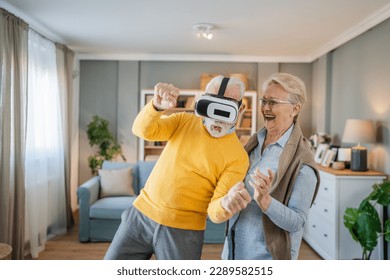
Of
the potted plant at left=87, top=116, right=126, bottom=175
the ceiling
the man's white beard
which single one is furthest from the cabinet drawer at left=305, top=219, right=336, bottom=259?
the potted plant at left=87, top=116, right=126, bottom=175

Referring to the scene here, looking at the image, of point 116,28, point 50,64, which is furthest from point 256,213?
point 50,64

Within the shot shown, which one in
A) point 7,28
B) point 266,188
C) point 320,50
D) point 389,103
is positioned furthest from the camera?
point 320,50

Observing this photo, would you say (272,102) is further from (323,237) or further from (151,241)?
(323,237)

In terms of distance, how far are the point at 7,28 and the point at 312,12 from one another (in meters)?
1.96

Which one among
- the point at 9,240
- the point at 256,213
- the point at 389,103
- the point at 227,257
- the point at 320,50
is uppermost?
the point at 320,50

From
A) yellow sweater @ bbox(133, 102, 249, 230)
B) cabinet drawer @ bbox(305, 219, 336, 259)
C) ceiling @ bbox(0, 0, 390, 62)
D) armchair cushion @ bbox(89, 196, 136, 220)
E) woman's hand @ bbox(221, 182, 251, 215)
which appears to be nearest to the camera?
woman's hand @ bbox(221, 182, 251, 215)

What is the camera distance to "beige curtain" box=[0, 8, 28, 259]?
225cm

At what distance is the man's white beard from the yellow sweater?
1cm

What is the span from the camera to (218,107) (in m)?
0.84

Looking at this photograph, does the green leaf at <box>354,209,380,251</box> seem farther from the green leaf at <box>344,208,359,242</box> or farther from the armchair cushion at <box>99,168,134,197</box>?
the armchair cushion at <box>99,168,134,197</box>

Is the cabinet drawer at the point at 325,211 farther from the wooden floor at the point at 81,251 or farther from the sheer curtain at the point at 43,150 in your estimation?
the sheer curtain at the point at 43,150

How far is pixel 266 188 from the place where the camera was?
2.70 ft

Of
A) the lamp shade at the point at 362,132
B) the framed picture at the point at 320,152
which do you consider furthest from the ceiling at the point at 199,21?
the framed picture at the point at 320,152
